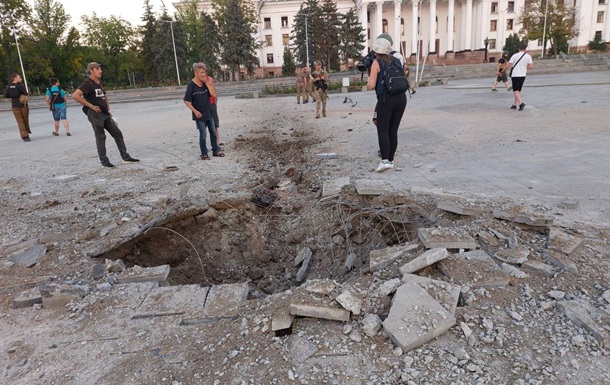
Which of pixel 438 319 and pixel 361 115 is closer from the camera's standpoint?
pixel 438 319

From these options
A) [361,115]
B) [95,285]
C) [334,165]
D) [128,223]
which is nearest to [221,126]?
[361,115]

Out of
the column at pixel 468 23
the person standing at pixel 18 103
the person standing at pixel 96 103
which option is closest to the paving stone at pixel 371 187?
the person standing at pixel 96 103

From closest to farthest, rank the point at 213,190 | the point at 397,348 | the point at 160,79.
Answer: the point at 397,348, the point at 213,190, the point at 160,79

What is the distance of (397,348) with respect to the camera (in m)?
2.32

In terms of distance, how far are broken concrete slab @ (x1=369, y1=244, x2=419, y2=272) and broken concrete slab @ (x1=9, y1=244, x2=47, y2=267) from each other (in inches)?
124

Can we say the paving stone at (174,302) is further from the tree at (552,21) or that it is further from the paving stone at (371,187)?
the tree at (552,21)

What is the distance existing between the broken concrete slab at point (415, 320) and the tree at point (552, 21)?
5305 cm

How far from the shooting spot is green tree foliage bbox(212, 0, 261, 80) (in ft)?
160

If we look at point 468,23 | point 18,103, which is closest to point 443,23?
point 468,23

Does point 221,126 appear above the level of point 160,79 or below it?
below

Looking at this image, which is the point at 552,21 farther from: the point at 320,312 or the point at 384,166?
the point at 320,312

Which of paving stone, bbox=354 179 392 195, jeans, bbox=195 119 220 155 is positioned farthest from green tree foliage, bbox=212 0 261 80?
paving stone, bbox=354 179 392 195

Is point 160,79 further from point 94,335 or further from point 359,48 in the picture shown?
point 94,335

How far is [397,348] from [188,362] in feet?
4.05
